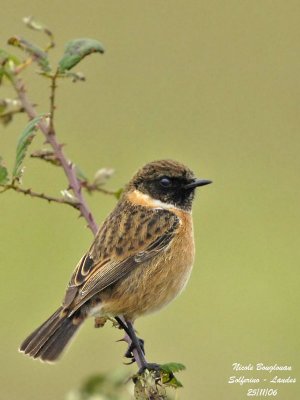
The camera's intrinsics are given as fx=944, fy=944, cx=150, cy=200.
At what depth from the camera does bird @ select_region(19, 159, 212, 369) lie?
16.8 ft

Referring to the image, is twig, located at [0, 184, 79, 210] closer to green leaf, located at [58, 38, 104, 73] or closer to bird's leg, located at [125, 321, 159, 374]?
green leaf, located at [58, 38, 104, 73]

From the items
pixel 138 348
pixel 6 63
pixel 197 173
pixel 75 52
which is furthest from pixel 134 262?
pixel 197 173

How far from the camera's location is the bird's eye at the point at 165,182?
19.5ft

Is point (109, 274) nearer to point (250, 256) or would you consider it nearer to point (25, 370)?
point (25, 370)

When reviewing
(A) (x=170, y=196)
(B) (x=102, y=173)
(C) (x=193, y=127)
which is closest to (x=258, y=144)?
(C) (x=193, y=127)

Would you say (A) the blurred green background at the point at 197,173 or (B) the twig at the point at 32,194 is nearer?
(B) the twig at the point at 32,194

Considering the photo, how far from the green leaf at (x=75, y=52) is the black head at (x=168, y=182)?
1451mm

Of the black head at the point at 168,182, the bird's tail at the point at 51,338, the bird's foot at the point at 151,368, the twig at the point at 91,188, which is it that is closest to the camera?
the bird's foot at the point at 151,368

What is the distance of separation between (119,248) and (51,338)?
731 millimetres

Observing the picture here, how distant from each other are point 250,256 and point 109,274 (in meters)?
7.49

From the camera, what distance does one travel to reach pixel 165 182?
594cm

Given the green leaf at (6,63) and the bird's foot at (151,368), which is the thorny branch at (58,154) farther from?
the bird's foot at (151,368)

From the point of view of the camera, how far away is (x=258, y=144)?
52.1 ft

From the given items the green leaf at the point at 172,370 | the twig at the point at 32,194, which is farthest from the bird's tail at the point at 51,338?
the green leaf at the point at 172,370
